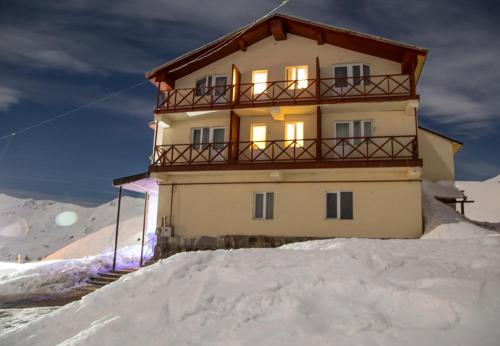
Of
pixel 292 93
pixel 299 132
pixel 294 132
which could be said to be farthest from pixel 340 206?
pixel 292 93

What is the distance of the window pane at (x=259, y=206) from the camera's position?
57.8ft

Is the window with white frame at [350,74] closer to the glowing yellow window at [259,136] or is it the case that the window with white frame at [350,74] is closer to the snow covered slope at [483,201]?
the glowing yellow window at [259,136]

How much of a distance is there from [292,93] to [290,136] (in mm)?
2122

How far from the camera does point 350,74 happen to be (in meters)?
18.2

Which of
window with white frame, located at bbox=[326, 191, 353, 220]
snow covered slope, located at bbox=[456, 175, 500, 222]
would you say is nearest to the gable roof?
window with white frame, located at bbox=[326, 191, 353, 220]

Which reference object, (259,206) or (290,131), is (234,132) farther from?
(259,206)

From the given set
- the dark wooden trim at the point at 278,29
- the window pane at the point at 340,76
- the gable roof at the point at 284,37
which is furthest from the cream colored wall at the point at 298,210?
the dark wooden trim at the point at 278,29

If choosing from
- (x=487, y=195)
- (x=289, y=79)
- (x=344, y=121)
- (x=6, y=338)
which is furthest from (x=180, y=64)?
(x=487, y=195)

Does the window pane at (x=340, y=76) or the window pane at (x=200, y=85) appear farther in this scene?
the window pane at (x=200, y=85)

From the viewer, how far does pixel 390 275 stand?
6941mm

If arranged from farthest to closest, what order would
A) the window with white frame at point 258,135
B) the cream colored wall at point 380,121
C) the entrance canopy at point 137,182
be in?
the entrance canopy at point 137,182, the window with white frame at point 258,135, the cream colored wall at point 380,121

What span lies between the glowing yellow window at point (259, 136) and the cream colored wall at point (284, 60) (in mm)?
2534

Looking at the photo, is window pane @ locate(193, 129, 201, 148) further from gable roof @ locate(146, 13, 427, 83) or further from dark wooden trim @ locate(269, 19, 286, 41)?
dark wooden trim @ locate(269, 19, 286, 41)

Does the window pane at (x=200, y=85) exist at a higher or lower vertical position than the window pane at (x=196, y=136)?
higher
